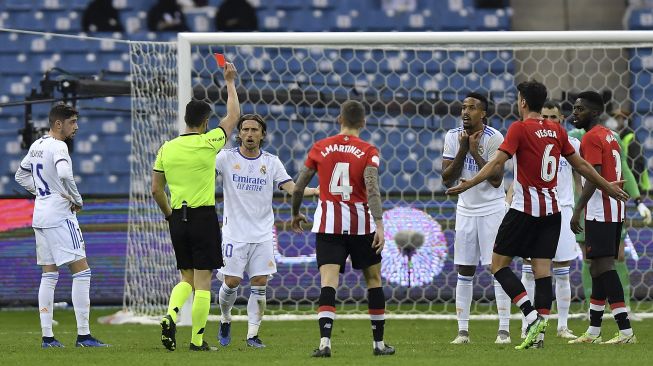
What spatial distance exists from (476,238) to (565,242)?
54.1 inches

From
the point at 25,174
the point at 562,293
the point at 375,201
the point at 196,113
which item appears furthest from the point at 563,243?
the point at 25,174

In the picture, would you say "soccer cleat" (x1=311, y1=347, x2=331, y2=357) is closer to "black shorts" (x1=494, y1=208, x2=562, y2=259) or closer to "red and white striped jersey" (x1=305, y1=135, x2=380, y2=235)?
"red and white striped jersey" (x1=305, y1=135, x2=380, y2=235)

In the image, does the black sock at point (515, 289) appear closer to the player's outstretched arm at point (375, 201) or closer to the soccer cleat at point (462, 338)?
the player's outstretched arm at point (375, 201)

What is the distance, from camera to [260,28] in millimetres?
17422

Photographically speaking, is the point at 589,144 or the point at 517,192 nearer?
the point at 517,192

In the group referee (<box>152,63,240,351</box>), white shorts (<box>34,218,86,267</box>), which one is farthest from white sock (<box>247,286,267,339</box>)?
white shorts (<box>34,218,86,267</box>)

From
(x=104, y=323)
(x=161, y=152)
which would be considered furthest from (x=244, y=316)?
(x=161, y=152)

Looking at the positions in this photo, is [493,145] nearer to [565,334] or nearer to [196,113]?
[565,334]

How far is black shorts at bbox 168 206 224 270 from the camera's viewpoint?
334 inches

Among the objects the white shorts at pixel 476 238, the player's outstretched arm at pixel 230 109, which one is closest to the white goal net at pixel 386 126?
the white shorts at pixel 476 238

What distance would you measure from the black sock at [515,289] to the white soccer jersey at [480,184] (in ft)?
3.52

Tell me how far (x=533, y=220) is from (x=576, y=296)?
17.0 ft

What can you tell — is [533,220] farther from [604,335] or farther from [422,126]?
[422,126]

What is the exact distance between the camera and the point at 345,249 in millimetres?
8055
